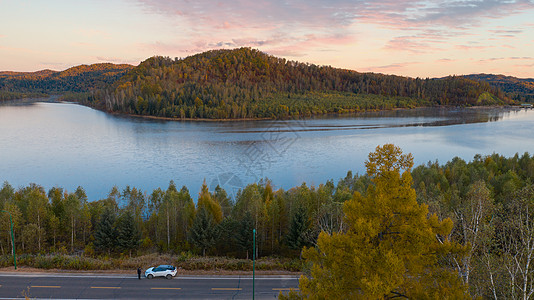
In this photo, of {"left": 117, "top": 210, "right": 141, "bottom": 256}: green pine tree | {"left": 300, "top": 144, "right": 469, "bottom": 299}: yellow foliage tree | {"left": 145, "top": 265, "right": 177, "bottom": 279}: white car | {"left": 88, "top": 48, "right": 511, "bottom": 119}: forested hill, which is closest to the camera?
{"left": 300, "top": 144, "right": 469, "bottom": 299}: yellow foliage tree

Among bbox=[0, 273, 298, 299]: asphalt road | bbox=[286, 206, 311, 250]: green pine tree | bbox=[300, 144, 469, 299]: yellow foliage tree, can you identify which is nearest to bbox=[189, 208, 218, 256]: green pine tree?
bbox=[286, 206, 311, 250]: green pine tree

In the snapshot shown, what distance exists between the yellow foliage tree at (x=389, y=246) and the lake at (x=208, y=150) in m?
34.1

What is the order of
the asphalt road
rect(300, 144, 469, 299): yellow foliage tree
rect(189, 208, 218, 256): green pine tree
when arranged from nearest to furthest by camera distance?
rect(300, 144, 469, 299): yellow foliage tree → the asphalt road → rect(189, 208, 218, 256): green pine tree

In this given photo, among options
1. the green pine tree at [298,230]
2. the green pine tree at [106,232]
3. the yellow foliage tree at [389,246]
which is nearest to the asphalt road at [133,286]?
the green pine tree at [298,230]

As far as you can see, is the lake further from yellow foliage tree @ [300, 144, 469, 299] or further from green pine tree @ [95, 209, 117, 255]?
yellow foliage tree @ [300, 144, 469, 299]

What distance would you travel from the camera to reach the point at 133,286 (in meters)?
17.7

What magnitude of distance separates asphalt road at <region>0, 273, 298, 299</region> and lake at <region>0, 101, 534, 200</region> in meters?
22.4

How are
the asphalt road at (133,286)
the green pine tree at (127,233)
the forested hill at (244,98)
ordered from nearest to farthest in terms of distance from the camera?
1. the asphalt road at (133,286)
2. the green pine tree at (127,233)
3. the forested hill at (244,98)

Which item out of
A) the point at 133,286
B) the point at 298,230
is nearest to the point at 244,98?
the point at 298,230

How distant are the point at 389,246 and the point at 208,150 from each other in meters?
58.9

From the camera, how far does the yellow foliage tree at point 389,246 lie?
7.67 metres

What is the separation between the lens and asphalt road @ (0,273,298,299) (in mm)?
16875

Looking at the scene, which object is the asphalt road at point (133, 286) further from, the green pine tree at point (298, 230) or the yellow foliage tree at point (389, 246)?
the yellow foliage tree at point (389, 246)

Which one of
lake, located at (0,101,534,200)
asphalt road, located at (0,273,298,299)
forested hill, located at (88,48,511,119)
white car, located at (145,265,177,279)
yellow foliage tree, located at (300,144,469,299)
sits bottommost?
asphalt road, located at (0,273,298,299)
